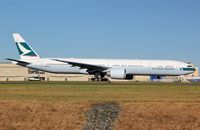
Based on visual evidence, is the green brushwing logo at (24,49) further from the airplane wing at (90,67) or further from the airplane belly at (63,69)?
the airplane wing at (90,67)

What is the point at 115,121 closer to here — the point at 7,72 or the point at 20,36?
the point at 20,36

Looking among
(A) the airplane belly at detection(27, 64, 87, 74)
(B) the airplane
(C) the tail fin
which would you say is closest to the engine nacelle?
(B) the airplane

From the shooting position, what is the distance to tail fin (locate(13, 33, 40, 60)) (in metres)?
94.2

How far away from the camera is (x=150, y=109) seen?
2845cm

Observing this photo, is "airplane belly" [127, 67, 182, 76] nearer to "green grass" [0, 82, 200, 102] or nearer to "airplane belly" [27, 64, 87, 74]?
"airplane belly" [27, 64, 87, 74]

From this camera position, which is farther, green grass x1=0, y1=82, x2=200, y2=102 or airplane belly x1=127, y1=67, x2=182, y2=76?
airplane belly x1=127, y1=67, x2=182, y2=76

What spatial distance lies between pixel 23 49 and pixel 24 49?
27 cm

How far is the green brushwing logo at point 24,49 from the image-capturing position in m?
94.8

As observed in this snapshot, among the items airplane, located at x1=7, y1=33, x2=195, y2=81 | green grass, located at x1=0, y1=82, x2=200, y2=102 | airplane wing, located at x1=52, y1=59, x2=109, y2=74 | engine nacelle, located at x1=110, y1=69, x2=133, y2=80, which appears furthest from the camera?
airplane, located at x1=7, y1=33, x2=195, y2=81

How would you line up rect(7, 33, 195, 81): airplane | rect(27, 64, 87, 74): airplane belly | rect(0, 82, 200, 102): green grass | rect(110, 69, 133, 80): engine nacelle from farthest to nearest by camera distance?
rect(27, 64, 87, 74): airplane belly < rect(7, 33, 195, 81): airplane < rect(110, 69, 133, 80): engine nacelle < rect(0, 82, 200, 102): green grass

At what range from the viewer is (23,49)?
9675cm

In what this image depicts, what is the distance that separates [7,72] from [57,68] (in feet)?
175

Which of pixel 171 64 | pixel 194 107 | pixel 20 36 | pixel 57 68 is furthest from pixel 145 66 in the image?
pixel 194 107

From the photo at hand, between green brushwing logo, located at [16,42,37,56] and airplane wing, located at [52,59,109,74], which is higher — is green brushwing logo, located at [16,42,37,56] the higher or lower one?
the higher one
